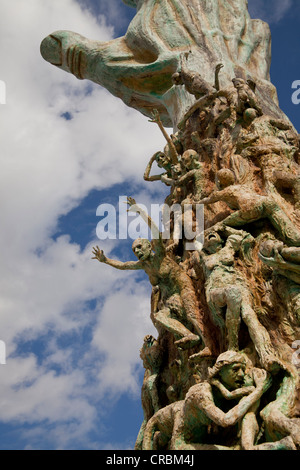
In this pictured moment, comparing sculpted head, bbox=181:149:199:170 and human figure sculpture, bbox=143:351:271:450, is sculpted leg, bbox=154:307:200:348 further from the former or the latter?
sculpted head, bbox=181:149:199:170

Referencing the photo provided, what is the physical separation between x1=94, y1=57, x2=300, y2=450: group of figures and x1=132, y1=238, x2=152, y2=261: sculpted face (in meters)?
0.02

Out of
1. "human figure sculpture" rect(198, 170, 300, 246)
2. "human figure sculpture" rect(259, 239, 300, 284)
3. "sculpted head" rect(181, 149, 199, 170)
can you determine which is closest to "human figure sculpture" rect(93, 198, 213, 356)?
"human figure sculpture" rect(198, 170, 300, 246)

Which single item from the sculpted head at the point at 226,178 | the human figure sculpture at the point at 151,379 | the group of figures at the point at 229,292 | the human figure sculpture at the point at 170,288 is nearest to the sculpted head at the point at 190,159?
the group of figures at the point at 229,292

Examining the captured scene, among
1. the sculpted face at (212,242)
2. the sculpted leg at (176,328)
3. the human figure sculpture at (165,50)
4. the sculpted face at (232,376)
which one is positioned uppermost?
the human figure sculpture at (165,50)

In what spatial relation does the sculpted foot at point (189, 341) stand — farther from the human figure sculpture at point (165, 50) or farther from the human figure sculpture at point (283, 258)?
the human figure sculpture at point (165, 50)

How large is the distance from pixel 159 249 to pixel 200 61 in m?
4.98

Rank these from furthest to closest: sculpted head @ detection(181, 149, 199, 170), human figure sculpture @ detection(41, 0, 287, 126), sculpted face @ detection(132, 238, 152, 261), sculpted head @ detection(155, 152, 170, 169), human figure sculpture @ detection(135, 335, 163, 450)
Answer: human figure sculpture @ detection(41, 0, 287, 126) < sculpted head @ detection(155, 152, 170, 169) < sculpted head @ detection(181, 149, 199, 170) < sculpted face @ detection(132, 238, 152, 261) < human figure sculpture @ detection(135, 335, 163, 450)

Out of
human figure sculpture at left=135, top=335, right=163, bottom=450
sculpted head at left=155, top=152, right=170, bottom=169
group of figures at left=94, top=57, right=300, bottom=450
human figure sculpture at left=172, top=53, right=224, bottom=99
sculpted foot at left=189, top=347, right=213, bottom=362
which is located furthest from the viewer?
sculpted head at left=155, top=152, right=170, bottom=169

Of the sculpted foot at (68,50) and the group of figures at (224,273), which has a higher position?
the sculpted foot at (68,50)

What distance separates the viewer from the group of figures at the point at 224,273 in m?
4.77

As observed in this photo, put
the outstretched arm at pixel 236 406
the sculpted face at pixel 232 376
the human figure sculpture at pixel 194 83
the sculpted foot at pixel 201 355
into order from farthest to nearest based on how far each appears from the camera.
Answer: the human figure sculpture at pixel 194 83, the sculpted foot at pixel 201 355, the sculpted face at pixel 232 376, the outstretched arm at pixel 236 406

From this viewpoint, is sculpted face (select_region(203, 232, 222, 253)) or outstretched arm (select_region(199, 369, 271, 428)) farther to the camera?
sculpted face (select_region(203, 232, 222, 253))

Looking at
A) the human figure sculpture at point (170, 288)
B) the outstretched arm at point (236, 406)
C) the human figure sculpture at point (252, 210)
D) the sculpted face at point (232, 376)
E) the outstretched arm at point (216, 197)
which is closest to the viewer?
the outstretched arm at point (236, 406)

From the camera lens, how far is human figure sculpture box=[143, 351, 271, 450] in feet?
15.1
